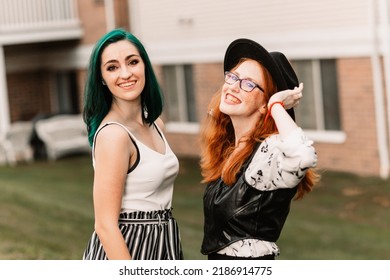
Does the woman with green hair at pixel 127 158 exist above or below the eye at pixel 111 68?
below

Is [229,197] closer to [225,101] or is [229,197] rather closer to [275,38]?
[225,101]

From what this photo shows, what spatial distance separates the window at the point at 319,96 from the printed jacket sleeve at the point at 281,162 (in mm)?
12053

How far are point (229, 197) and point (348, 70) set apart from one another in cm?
1170

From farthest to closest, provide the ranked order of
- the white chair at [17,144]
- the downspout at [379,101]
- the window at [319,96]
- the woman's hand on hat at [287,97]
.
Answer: the white chair at [17,144]
the window at [319,96]
the downspout at [379,101]
the woman's hand on hat at [287,97]

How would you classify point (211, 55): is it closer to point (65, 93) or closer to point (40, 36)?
point (40, 36)

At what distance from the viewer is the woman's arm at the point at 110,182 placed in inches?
137

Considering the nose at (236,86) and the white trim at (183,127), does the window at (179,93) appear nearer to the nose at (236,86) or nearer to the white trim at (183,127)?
the white trim at (183,127)

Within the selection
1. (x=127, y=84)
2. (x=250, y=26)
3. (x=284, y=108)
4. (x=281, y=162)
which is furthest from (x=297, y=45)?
(x=281, y=162)

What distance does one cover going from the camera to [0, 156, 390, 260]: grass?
33.6ft

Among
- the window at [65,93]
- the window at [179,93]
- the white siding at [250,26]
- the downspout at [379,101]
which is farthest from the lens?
the window at [65,93]

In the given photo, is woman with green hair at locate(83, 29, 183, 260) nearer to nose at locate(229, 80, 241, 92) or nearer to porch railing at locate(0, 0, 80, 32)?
nose at locate(229, 80, 241, 92)

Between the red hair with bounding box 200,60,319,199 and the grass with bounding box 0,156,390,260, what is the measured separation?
4.54m

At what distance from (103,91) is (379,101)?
11.0m

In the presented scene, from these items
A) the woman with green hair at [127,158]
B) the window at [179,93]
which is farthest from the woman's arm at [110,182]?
the window at [179,93]
